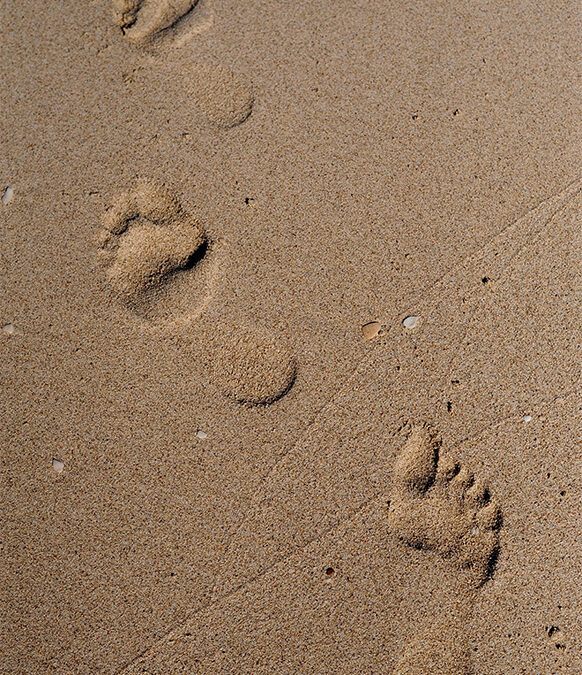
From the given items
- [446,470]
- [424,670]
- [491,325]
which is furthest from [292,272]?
[424,670]

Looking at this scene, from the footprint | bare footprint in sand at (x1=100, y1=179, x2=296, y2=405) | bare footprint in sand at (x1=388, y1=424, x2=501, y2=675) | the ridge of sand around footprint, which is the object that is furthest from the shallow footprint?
the footprint

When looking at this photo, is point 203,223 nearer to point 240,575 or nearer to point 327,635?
point 240,575

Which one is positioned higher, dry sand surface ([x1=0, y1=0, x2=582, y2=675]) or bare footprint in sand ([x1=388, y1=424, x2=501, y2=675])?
dry sand surface ([x1=0, y1=0, x2=582, y2=675])

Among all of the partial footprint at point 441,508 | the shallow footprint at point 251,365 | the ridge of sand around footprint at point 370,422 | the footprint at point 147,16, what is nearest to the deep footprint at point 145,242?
the shallow footprint at point 251,365

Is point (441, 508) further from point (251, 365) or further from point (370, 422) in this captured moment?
point (251, 365)

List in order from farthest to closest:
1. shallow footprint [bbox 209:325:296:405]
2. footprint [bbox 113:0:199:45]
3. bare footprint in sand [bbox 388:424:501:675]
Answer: footprint [bbox 113:0:199:45], shallow footprint [bbox 209:325:296:405], bare footprint in sand [bbox 388:424:501:675]

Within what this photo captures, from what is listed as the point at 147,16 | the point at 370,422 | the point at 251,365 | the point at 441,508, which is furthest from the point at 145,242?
the point at 441,508

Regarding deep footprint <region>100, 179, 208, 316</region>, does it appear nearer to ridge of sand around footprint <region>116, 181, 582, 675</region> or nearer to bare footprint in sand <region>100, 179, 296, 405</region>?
bare footprint in sand <region>100, 179, 296, 405</region>
